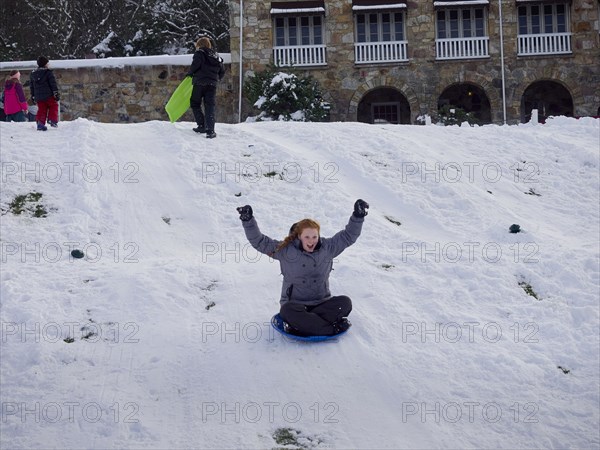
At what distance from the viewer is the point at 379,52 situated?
23.8m

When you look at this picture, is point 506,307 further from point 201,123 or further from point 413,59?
point 413,59

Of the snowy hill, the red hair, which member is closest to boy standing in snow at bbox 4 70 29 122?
the snowy hill

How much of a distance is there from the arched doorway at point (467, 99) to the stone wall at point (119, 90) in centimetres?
687

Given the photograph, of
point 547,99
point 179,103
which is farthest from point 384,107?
point 179,103

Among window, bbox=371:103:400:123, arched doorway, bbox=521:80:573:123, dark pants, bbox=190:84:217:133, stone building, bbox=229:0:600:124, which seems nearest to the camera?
dark pants, bbox=190:84:217:133

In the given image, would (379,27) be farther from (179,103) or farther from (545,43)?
Result: (179,103)

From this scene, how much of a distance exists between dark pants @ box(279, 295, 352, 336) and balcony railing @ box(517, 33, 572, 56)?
61.5 feet

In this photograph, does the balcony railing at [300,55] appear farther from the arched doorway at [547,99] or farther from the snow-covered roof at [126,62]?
the arched doorway at [547,99]

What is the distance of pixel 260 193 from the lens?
10.8 metres

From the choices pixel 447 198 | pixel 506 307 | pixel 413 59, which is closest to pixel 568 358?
pixel 506 307

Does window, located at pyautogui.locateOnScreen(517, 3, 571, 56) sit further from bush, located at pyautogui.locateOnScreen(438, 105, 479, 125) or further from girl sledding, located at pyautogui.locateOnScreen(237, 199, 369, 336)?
girl sledding, located at pyautogui.locateOnScreen(237, 199, 369, 336)

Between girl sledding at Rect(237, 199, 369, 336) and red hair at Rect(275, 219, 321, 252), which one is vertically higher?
red hair at Rect(275, 219, 321, 252)

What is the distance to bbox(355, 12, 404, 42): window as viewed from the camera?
2397cm

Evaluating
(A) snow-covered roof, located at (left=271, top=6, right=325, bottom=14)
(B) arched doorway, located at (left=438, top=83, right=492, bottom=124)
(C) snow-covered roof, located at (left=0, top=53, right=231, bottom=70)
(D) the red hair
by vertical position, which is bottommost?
(D) the red hair
